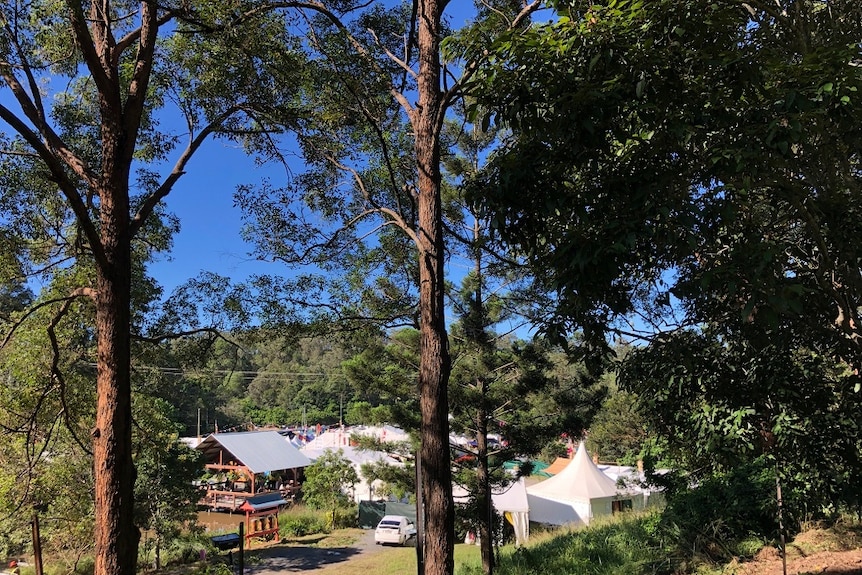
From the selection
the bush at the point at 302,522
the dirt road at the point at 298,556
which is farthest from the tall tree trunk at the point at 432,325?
the bush at the point at 302,522

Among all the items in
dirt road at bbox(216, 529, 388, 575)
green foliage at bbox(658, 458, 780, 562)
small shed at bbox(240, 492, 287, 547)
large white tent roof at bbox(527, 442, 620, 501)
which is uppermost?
green foliage at bbox(658, 458, 780, 562)

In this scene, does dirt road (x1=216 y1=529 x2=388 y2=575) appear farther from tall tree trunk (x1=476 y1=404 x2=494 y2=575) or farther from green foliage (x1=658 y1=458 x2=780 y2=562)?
green foliage (x1=658 y1=458 x2=780 y2=562)

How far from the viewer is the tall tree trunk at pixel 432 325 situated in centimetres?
453

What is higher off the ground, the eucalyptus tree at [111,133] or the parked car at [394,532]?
the eucalyptus tree at [111,133]

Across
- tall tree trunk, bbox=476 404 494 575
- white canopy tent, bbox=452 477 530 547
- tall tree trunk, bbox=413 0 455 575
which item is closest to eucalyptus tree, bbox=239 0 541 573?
tall tree trunk, bbox=413 0 455 575

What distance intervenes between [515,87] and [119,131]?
13.1 feet

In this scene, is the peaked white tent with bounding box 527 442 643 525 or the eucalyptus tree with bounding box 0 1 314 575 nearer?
the eucalyptus tree with bounding box 0 1 314 575

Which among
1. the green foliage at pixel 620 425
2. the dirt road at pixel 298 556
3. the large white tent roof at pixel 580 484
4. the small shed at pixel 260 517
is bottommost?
the dirt road at pixel 298 556

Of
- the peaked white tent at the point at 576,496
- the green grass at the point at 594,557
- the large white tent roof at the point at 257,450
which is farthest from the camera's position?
the large white tent roof at the point at 257,450

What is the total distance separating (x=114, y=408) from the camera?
482cm

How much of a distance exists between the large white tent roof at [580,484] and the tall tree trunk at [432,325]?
13783 mm

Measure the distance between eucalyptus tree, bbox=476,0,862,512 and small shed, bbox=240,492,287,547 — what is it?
19.1 metres

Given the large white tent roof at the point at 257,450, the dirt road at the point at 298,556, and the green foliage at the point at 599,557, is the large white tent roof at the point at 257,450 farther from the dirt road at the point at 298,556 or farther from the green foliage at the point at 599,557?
the green foliage at the point at 599,557

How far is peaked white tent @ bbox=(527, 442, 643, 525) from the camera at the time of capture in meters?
17.2
